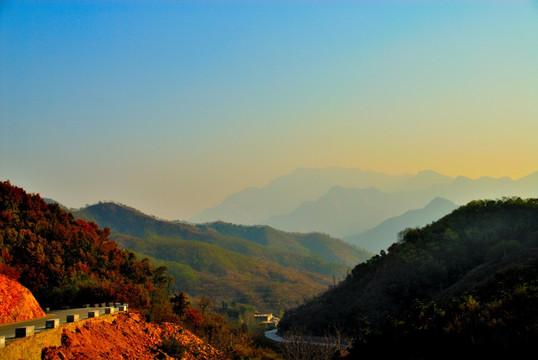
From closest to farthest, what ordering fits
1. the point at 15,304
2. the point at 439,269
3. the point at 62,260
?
the point at 15,304, the point at 62,260, the point at 439,269

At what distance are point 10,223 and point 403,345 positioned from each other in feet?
89.1

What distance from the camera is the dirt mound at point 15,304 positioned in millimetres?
17641

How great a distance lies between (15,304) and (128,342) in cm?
447

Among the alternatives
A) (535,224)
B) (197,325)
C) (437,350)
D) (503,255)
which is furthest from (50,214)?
(535,224)

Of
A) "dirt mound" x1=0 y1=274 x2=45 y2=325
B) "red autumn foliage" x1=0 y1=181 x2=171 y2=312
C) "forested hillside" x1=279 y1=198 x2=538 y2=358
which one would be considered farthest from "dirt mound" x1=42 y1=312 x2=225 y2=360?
"forested hillside" x1=279 y1=198 x2=538 y2=358

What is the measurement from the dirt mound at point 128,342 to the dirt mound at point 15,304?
3000mm

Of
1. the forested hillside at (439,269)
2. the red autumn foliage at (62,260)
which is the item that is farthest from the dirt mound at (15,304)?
the forested hillside at (439,269)

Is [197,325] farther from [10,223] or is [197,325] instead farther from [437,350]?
[437,350]

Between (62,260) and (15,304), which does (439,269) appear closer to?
(62,260)

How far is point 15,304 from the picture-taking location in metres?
18.3

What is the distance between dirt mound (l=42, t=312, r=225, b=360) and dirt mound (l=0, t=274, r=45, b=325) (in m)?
3.00

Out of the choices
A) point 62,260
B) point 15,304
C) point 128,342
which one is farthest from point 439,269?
point 15,304

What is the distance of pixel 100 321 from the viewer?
60.4ft

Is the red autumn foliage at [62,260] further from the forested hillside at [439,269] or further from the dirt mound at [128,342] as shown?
the forested hillside at [439,269]
